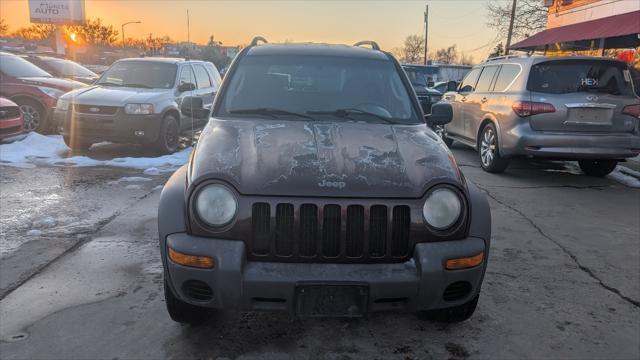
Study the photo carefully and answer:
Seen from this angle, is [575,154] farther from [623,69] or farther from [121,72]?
[121,72]

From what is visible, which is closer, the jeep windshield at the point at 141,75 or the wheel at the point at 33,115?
the jeep windshield at the point at 141,75

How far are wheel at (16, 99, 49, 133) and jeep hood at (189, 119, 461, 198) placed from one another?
30.4 ft

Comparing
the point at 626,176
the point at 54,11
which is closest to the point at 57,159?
the point at 626,176

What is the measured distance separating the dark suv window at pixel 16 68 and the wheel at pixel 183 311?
33.4 feet

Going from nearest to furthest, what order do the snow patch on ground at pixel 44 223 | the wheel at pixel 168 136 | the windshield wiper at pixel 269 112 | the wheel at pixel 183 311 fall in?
the wheel at pixel 183 311 → the windshield wiper at pixel 269 112 → the snow patch on ground at pixel 44 223 → the wheel at pixel 168 136

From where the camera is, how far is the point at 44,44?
56.1m

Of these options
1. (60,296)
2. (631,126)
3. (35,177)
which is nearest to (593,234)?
(631,126)

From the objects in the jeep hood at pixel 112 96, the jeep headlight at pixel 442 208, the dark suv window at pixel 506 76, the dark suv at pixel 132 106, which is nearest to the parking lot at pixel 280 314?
the jeep headlight at pixel 442 208

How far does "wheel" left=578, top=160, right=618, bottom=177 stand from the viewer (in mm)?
8430

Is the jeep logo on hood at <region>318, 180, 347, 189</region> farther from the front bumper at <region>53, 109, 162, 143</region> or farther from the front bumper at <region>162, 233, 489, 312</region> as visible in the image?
the front bumper at <region>53, 109, 162, 143</region>

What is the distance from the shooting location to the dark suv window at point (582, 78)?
734cm

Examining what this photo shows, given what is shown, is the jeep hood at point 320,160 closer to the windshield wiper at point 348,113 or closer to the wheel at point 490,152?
the windshield wiper at point 348,113

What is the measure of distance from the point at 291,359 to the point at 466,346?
1.08 m

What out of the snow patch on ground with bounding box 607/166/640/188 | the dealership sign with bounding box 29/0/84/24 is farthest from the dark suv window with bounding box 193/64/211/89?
the dealership sign with bounding box 29/0/84/24
